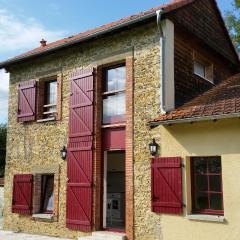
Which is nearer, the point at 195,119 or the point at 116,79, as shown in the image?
the point at 195,119

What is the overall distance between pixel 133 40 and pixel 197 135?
3.47 metres

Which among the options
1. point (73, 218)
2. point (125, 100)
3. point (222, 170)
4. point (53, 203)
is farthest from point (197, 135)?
point (53, 203)

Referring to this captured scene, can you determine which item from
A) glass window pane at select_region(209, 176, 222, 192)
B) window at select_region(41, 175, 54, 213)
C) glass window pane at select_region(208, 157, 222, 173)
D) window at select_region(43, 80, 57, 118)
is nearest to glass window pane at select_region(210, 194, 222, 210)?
glass window pane at select_region(209, 176, 222, 192)

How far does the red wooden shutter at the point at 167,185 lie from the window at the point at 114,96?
206cm

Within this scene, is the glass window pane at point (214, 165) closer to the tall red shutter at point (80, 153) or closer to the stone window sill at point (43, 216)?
the tall red shutter at point (80, 153)

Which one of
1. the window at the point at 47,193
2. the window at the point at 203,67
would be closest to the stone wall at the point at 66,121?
the window at the point at 47,193

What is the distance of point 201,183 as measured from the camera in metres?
9.54

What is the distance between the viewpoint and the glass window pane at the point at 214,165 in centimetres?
927

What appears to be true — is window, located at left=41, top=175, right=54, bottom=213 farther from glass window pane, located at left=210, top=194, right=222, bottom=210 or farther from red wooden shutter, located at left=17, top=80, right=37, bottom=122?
glass window pane, located at left=210, top=194, right=222, bottom=210

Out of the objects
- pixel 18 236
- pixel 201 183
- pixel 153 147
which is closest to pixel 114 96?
pixel 153 147

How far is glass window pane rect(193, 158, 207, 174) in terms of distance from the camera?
31.2ft

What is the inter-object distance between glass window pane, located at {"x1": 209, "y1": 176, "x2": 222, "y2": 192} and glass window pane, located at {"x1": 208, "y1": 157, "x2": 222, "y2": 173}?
16 cm

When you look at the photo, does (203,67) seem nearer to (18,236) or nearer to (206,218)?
(206,218)

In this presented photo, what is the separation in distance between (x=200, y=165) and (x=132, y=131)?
209cm
